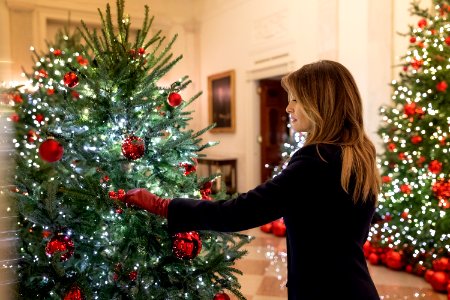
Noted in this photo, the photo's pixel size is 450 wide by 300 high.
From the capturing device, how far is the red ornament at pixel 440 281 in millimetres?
3947

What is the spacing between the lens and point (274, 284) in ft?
14.0

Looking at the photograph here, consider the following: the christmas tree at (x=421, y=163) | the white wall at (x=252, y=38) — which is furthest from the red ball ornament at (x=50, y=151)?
the white wall at (x=252, y=38)

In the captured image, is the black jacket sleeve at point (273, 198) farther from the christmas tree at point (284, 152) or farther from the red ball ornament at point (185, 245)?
the christmas tree at point (284, 152)

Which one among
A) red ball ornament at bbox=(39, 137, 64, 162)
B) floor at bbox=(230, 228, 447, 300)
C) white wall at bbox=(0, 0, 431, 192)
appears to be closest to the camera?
red ball ornament at bbox=(39, 137, 64, 162)

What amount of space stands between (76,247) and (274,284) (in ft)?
9.00

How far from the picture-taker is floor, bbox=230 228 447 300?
12.9 feet

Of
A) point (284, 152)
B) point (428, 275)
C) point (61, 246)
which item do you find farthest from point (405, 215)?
point (61, 246)

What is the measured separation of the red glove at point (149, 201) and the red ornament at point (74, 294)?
711mm

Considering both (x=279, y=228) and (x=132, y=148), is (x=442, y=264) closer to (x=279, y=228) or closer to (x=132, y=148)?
(x=279, y=228)

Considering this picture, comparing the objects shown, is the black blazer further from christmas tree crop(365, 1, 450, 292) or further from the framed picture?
the framed picture

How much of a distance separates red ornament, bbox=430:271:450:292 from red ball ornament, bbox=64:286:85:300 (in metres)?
3.40

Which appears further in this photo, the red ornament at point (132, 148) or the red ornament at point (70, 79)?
the red ornament at point (70, 79)

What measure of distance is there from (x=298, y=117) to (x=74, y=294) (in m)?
1.28

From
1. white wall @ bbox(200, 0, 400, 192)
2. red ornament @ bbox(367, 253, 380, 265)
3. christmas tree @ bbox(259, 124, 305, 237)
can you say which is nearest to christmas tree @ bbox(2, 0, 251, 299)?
red ornament @ bbox(367, 253, 380, 265)
